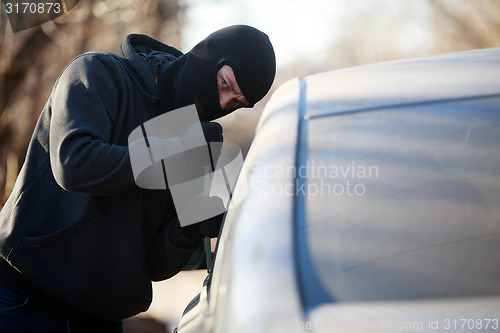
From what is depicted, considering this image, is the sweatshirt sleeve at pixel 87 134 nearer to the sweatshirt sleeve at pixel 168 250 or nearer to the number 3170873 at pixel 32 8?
the sweatshirt sleeve at pixel 168 250

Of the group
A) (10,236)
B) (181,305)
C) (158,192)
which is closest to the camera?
(10,236)

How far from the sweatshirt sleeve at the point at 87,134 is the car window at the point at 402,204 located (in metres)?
0.73

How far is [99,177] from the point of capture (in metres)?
1.83

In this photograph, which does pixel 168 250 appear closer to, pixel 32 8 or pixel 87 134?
pixel 87 134

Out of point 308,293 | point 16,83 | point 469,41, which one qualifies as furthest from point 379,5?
point 308,293

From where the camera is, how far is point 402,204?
46.8 inches

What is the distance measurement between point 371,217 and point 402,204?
67 millimetres

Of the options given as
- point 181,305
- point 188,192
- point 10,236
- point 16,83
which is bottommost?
point 181,305

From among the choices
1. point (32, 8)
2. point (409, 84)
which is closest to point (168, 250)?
point (409, 84)

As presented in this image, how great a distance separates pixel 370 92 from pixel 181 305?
5711 mm

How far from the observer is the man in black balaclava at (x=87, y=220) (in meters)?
1.85

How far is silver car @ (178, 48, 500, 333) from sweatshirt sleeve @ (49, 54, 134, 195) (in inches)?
21.9

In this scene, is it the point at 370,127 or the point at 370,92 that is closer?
the point at 370,127

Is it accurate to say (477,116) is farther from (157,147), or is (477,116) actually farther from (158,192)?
(158,192)
